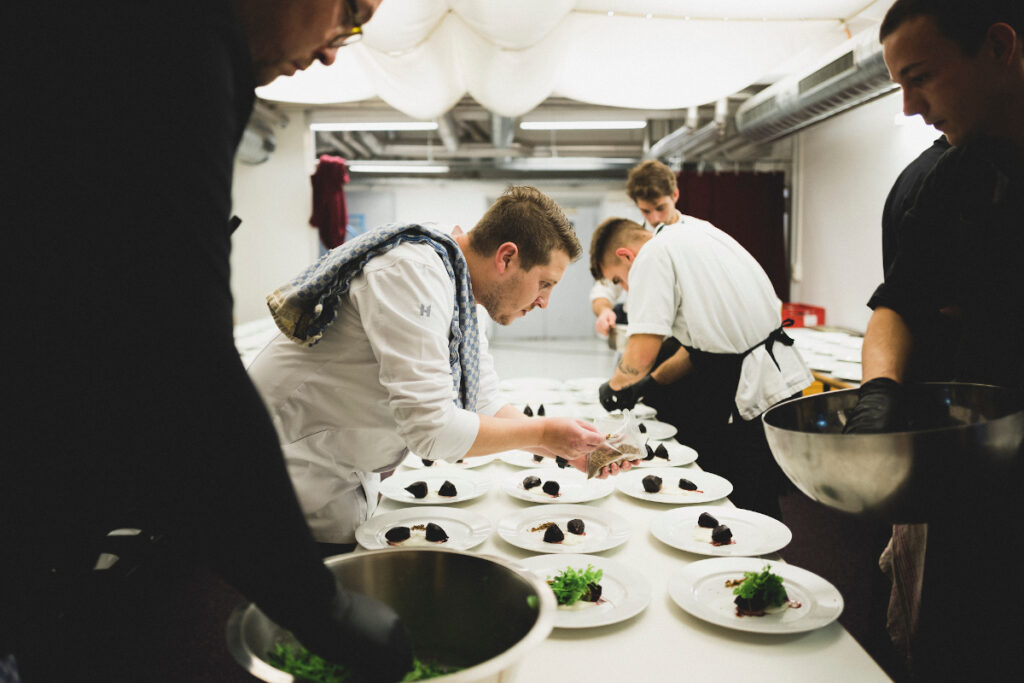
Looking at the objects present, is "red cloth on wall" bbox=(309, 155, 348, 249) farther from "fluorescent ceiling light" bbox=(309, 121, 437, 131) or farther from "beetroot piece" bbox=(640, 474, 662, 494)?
"beetroot piece" bbox=(640, 474, 662, 494)

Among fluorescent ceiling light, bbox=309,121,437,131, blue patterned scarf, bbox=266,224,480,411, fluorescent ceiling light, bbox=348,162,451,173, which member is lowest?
blue patterned scarf, bbox=266,224,480,411

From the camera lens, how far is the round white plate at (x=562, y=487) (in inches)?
66.7

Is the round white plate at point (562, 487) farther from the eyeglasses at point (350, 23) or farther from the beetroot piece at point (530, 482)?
the eyeglasses at point (350, 23)

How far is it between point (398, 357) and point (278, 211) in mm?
5927

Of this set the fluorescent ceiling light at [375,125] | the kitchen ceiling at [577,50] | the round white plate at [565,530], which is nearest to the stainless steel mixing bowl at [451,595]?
the round white plate at [565,530]

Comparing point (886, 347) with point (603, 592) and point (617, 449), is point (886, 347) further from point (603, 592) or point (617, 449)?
point (603, 592)

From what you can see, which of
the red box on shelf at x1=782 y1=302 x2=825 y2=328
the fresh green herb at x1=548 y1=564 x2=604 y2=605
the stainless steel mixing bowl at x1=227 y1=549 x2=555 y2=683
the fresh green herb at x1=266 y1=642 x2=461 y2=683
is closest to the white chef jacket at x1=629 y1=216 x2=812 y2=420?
the fresh green herb at x1=548 y1=564 x2=604 y2=605

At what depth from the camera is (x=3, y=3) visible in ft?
1.66

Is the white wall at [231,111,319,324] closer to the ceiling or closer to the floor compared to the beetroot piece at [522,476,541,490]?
closer to the ceiling

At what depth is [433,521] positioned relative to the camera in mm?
1562

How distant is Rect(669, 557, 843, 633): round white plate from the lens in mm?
1022

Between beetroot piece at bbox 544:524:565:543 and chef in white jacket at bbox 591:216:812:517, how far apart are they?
1.17 m

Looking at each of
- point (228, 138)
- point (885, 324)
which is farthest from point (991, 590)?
point (228, 138)

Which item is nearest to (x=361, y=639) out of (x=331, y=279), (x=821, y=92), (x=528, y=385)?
(x=331, y=279)
